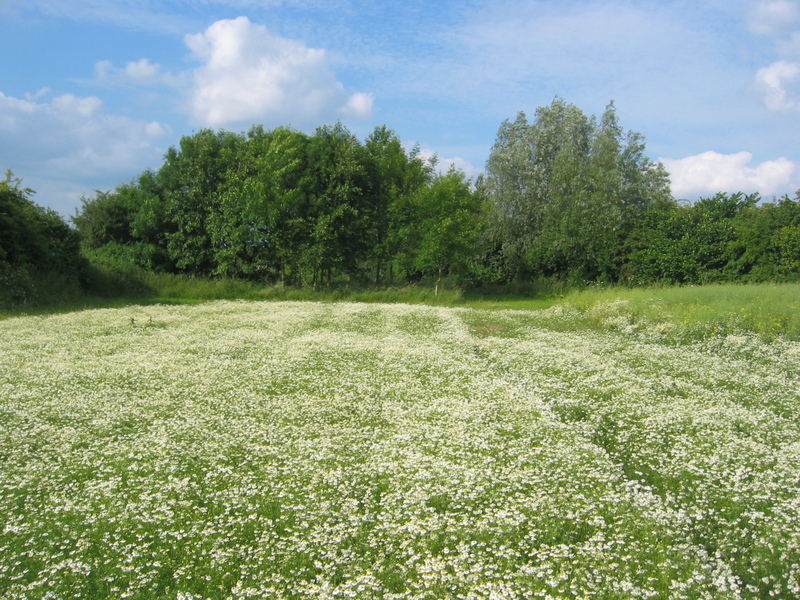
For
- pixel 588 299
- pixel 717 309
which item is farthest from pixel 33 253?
pixel 717 309

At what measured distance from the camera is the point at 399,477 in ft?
25.7

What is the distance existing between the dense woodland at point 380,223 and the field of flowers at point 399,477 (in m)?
21.9

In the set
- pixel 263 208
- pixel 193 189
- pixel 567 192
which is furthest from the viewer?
pixel 567 192

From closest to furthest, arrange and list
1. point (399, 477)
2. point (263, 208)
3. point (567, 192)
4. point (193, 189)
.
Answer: point (399, 477) → point (263, 208) → point (193, 189) → point (567, 192)

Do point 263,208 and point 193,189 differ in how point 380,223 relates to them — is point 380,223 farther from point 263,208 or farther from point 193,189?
point 193,189

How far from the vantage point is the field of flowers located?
5582 mm

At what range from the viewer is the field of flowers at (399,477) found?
5582 mm

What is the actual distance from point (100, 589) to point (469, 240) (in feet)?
109

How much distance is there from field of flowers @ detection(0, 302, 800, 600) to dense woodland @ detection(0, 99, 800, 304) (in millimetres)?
21937

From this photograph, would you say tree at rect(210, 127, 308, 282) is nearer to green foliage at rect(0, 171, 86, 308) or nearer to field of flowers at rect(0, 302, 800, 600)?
green foliage at rect(0, 171, 86, 308)

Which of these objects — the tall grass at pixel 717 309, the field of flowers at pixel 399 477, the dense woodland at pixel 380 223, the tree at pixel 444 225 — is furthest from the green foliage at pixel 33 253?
the tall grass at pixel 717 309

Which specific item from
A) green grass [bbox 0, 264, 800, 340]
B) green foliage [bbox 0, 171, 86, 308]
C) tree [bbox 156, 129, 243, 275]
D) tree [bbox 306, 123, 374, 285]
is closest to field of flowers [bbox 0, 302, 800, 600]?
green grass [bbox 0, 264, 800, 340]

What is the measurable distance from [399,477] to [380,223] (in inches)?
1292

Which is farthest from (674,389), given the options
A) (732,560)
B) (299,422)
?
(299,422)
